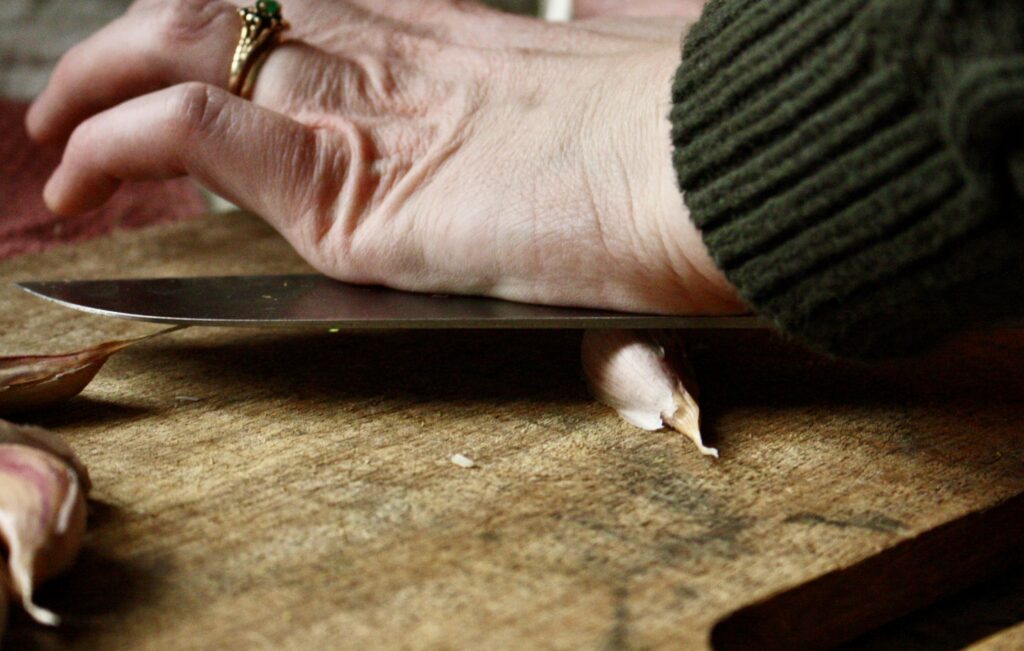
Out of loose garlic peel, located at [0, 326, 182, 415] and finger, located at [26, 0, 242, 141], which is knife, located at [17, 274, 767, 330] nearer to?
loose garlic peel, located at [0, 326, 182, 415]

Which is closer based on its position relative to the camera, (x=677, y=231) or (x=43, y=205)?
(x=677, y=231)

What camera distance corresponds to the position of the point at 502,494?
683mm

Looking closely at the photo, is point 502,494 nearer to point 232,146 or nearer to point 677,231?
point 677,231

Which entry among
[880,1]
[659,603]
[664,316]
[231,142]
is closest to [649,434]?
[664,316]

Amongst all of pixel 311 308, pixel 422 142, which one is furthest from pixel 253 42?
pixel 311 308

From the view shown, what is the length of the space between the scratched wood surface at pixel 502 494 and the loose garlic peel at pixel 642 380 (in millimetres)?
17

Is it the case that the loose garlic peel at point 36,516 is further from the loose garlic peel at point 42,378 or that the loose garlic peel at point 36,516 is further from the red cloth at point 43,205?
the red cloth at point 43,205

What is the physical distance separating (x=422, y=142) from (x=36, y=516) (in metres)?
0.50

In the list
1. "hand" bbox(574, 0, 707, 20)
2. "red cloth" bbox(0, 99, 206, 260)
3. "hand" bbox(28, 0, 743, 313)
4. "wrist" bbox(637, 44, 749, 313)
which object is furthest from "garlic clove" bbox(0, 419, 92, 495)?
"hand" bbox(574, 0, 707, 20)

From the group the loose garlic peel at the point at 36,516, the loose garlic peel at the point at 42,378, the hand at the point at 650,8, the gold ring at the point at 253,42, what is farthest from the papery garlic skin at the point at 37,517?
the hand at the point at 650,8

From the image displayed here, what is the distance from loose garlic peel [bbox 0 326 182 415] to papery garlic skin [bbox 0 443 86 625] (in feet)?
0.49

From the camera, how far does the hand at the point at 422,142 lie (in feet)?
2.68

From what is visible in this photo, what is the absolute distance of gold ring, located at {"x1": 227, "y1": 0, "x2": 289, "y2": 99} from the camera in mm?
1039

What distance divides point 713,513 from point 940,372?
0.33 metres
